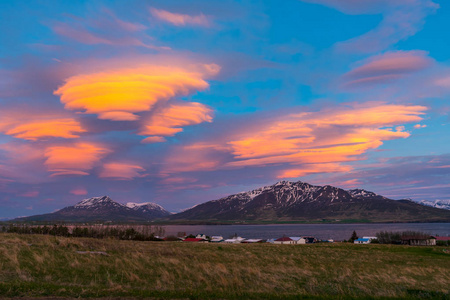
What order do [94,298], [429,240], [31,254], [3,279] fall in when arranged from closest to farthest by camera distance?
[94,298] < [3,279] < [31,254] < [429,240]

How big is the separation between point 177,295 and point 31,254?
16.1 m

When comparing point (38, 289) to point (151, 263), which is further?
point (151, 263)

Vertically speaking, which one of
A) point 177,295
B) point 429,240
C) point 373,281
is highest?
point 177,295

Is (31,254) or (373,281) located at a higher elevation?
(31,254)

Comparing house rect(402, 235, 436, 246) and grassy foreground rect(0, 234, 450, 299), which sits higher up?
grassy foreground rect(0, 234, 450, 299)

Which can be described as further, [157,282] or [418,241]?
[418,241]

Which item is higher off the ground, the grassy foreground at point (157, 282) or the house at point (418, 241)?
the grassy foreground at point (157, 282)

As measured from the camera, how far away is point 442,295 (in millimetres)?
16688

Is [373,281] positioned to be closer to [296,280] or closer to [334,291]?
[296,280]

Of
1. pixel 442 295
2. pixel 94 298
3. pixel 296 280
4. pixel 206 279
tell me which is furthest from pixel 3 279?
pixel 442 295

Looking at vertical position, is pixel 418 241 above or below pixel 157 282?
below

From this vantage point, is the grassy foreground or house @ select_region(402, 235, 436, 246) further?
house @ select_region(402, 235, 436, 246)

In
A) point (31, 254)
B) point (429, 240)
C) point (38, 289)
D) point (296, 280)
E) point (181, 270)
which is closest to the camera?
point (38, 289)

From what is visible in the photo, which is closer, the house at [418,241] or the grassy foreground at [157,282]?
the grassy foreground at [157,282]
